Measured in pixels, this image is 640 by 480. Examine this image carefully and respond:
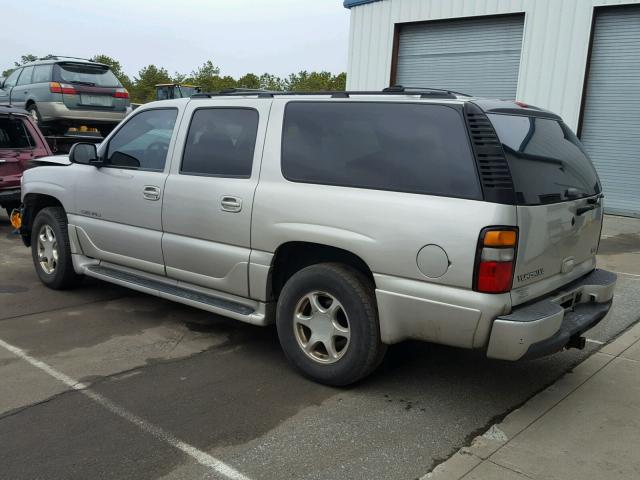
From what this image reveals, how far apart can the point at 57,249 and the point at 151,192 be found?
5.29 ft

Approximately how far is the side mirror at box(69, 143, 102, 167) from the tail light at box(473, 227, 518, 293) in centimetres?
354

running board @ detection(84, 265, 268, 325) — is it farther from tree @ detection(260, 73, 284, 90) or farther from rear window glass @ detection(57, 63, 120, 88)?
tree @ detection(260, 73, 284, 90)

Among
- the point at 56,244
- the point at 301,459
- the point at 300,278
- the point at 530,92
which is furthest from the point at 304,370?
the point at 530,92

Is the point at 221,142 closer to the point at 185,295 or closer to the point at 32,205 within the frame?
the point at 185,295

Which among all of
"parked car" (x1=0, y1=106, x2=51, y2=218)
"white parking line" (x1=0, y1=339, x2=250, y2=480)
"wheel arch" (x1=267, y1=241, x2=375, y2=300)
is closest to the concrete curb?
"white parking line" (x1=0, y1=339, x2=250, y2=480)

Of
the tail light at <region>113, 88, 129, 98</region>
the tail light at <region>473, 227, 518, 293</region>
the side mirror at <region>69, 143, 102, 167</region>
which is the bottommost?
the tail light at <region>473, 227, 518, 293</region>

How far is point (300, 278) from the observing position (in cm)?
389

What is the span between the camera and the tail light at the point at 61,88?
1284 centimetres

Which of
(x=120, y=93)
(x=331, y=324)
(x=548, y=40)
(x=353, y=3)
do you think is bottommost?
(x=331, y=324)

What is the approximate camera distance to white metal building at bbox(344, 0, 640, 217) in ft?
38.8

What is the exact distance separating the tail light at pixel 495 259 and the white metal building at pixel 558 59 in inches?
406

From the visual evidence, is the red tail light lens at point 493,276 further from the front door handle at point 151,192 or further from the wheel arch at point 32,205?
the wheel arch at point 32,205

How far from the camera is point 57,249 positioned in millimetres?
5762

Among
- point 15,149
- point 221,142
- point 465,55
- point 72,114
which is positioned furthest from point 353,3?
point 221,142
